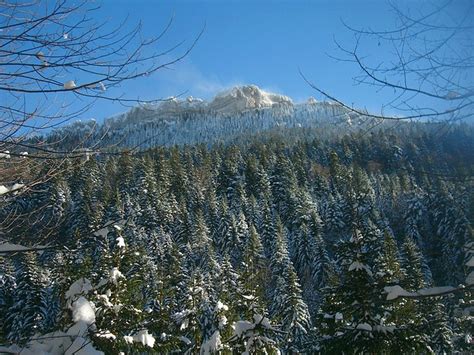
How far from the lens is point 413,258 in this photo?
23.8 meters

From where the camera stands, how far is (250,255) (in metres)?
11.3

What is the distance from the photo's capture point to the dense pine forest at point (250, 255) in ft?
9.80

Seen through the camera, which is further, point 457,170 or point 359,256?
point 359,256

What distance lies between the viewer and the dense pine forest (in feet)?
9.80

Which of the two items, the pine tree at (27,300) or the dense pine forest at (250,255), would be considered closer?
the dense pine forest at (250,255)

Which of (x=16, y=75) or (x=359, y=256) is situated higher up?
(x=16, y=75)

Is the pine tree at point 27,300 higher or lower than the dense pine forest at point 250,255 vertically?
lower

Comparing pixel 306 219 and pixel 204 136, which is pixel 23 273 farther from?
pixel 204 136

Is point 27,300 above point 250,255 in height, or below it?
below

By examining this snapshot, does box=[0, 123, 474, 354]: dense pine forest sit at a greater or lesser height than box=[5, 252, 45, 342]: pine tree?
greater

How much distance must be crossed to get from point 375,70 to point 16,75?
2.12m

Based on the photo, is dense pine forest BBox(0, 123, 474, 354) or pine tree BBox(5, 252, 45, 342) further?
pine tree BBox(5, 252, 45, 342)

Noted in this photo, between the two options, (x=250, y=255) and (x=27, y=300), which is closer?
(x=250, y=255)

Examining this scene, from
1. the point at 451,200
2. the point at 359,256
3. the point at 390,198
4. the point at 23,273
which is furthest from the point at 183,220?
the point at 451,200
